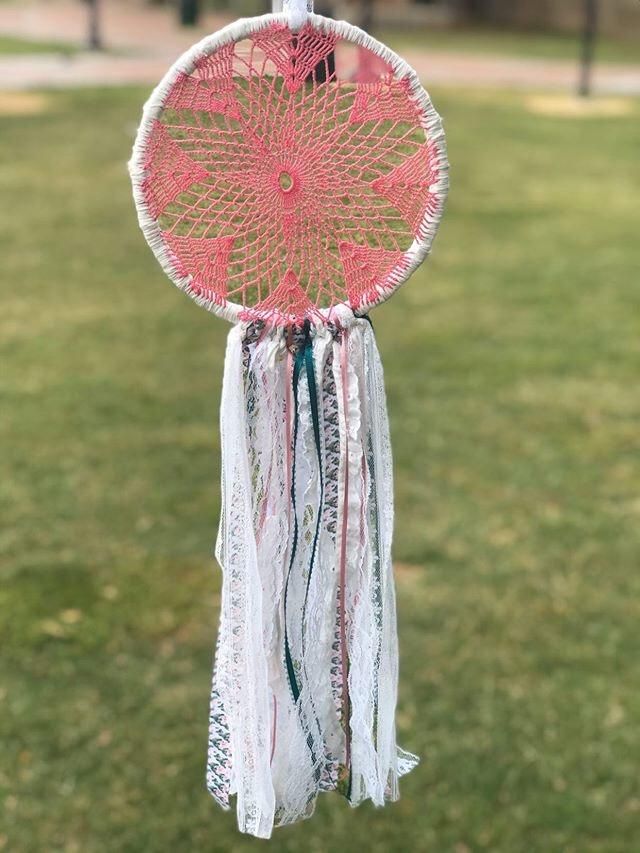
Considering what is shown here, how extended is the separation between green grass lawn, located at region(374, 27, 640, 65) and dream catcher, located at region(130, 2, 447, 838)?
13.4m

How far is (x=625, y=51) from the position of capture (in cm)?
1438

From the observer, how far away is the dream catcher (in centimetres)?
81

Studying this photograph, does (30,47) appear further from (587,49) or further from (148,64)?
(587,49)

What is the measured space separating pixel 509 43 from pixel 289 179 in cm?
1604

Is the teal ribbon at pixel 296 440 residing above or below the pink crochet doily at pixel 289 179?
below

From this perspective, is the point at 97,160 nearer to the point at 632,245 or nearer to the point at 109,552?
the point at 632,245

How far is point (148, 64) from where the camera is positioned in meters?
11.6

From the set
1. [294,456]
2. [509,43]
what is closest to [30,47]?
[509,43]

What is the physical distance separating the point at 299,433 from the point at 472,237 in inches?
205

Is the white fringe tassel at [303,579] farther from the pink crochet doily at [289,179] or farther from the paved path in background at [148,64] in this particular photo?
the paved path in background at [148,64]

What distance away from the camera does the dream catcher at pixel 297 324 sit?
805 millimetres

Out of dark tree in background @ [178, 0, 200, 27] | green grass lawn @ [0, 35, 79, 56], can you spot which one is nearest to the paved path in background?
green grass lawn @ [0, 35, 79, 56]

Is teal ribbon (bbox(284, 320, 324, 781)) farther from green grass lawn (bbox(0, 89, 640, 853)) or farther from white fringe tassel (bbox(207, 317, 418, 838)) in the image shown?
green grass lawn (bbox(0, 89, 640, 853))

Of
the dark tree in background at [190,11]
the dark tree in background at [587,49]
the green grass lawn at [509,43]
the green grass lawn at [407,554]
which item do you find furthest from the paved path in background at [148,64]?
the dark tree in background at [190,11]
